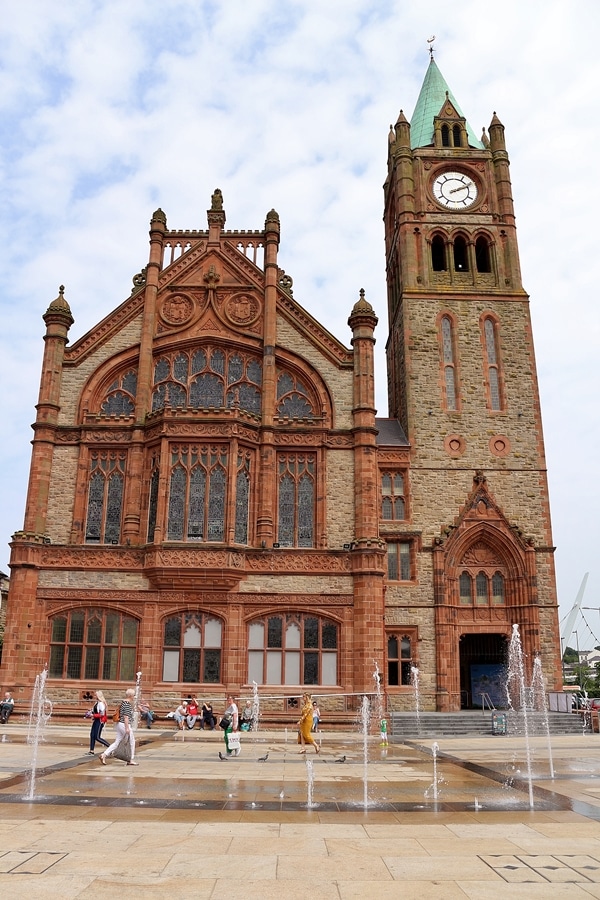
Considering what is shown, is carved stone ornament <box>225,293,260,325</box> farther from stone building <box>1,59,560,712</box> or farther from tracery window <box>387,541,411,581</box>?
tracery window <box>387,541,411,581</box>

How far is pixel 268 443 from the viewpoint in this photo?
35312mm

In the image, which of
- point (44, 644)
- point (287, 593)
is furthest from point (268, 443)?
point (44, 644)

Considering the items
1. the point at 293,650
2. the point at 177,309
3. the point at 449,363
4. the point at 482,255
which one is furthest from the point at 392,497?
the point at 482,255

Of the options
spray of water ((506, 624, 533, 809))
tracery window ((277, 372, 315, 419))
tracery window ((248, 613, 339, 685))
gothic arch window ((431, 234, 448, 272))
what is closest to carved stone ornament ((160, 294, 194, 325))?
tracery window ((277, 372, 315, 419))

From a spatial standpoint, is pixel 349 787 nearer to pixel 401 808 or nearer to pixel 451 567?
pixel 401 808

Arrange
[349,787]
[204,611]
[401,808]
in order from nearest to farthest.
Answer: [401,808] → [349,787] → [204,611]

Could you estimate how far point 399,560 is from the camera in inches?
1452

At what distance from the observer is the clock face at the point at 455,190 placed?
45.3m

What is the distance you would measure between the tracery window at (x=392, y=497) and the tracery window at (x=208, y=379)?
744cm

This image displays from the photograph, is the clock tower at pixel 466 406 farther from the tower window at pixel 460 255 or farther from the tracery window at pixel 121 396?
the tracery window at pixel 121 396

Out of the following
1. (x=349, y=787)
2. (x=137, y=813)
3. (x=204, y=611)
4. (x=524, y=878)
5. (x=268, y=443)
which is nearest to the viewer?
(x=524, y=878)

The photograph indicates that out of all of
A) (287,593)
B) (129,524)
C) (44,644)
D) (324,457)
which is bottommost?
(44,644)

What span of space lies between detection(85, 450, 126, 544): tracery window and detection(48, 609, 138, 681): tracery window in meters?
3.66

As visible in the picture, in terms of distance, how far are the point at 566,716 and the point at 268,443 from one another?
58.7 feet
